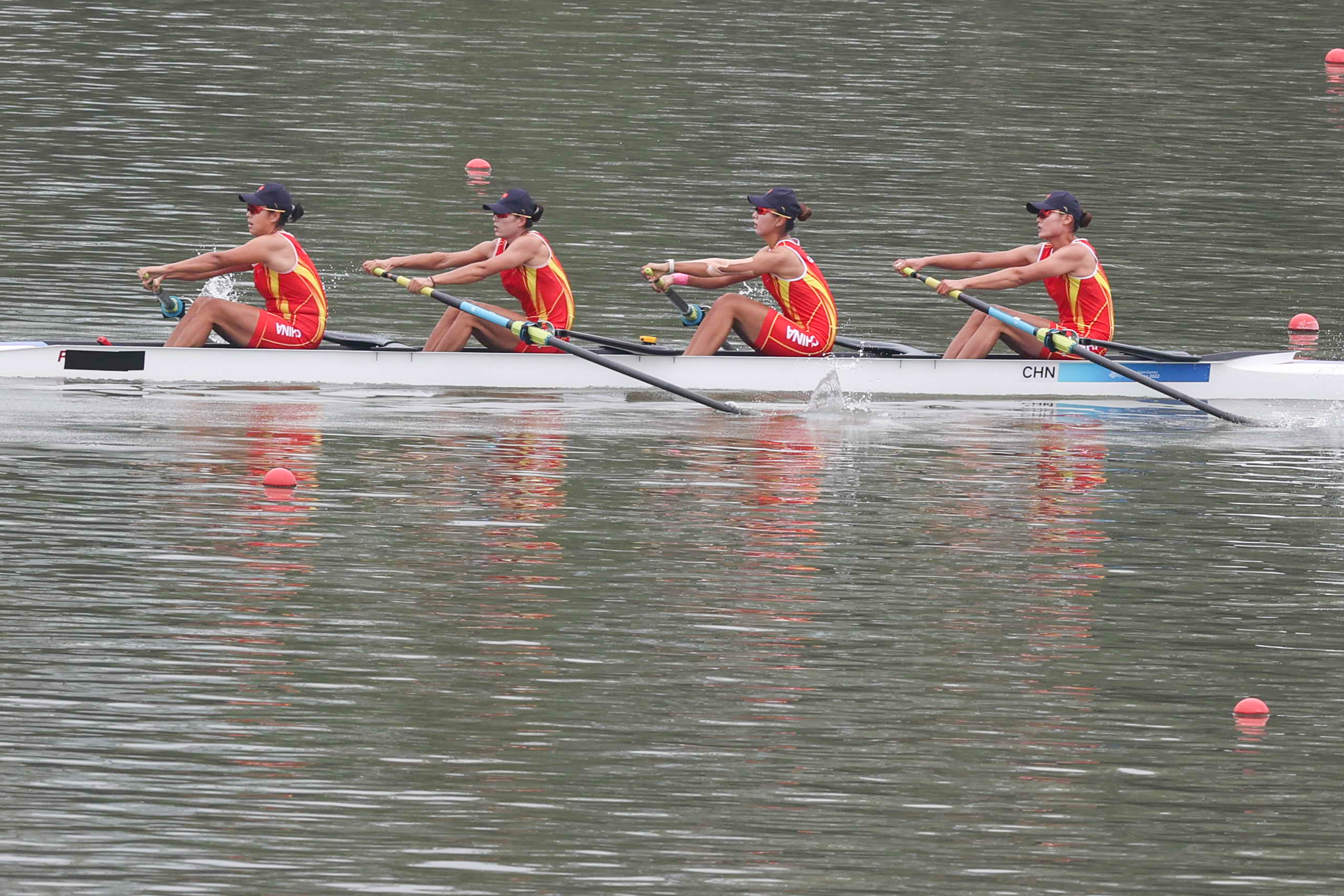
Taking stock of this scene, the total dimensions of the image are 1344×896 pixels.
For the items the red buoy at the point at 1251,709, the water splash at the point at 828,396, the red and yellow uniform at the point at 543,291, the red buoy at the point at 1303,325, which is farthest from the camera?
the red buoy at the point at 1303,325

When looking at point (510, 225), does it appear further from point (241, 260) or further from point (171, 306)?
point (171, 306)

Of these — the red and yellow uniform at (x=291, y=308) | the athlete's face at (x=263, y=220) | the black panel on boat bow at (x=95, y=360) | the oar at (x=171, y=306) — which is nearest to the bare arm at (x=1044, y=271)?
the red and yellow uniform at (x=291, y=308)

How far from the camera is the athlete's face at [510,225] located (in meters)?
15.6

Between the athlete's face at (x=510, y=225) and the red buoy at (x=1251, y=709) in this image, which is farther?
the athlete's face at (x=510, y=225)

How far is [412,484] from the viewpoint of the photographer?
40.9 feet

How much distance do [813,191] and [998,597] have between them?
13.2 meters

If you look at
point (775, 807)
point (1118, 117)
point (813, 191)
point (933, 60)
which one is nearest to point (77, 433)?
point (775, 807)

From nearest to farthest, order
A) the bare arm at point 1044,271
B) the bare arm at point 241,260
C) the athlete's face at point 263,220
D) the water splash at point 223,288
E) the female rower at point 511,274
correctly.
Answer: the bare arm at point 241,260
the athlete's face at point 263,220
the female rower at point 511,274
the bare arm at point 1044,271
the water splash at point 223,288

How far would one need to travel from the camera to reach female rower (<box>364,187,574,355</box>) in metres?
15.5

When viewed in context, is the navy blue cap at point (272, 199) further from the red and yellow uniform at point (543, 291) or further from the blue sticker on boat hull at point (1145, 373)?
the blue sticker on boat hull at point (1145, 373)

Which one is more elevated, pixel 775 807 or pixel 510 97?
pixel 510 97

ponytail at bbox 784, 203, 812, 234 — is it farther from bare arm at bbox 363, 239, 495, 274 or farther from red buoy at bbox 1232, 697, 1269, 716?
red buoy at bbox 1232, 697, 1269, 716

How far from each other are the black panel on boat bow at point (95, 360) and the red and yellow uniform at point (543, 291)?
2.63 meters

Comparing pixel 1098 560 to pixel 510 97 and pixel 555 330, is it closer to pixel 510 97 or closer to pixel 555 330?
pixel 555 330
